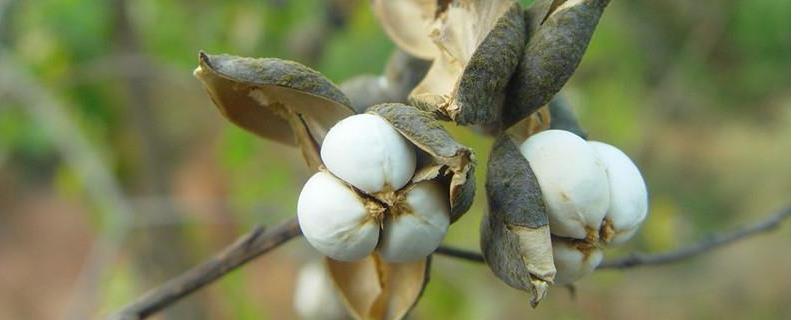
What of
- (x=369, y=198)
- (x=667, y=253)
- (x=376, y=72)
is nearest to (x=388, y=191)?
(x=369, y=198)

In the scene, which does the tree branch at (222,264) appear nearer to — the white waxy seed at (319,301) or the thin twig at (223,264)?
the thin twig at (223,264)

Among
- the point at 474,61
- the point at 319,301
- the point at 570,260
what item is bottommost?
the point at 319,301

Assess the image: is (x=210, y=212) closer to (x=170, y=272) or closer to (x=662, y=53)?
(x=170, y=272)

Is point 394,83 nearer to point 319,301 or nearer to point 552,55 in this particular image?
point 552,55

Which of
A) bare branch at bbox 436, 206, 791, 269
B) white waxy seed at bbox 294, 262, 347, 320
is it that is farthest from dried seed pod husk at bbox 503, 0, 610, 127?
white waxy seed at bbox 294, 262, 347, 320

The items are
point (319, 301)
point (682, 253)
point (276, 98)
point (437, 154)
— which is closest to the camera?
point (437, 154)

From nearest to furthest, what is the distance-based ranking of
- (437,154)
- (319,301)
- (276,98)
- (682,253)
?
1. (437,154)
2. (276,98)
3. (682,253)
4. (319,301)
